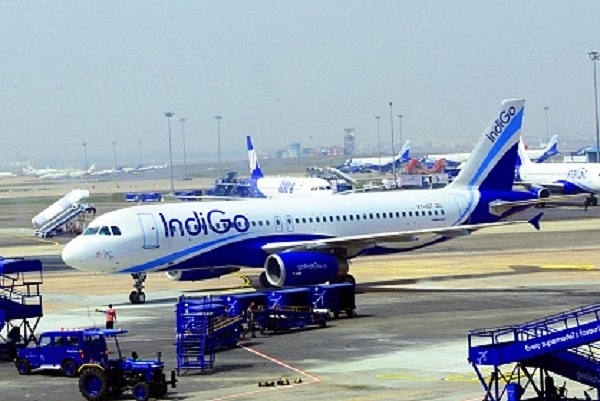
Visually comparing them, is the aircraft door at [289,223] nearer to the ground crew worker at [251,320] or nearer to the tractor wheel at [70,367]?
the ground crew worker at [251,320]

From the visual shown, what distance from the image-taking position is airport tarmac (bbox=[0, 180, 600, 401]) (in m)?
39.2

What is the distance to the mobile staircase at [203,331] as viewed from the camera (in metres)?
44.2

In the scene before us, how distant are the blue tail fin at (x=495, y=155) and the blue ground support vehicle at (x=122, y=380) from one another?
36.0 metres

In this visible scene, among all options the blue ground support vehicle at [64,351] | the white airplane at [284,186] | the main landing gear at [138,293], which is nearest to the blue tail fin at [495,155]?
the main landing gear at [138,293]

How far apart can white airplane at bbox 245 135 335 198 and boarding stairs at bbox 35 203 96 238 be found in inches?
872

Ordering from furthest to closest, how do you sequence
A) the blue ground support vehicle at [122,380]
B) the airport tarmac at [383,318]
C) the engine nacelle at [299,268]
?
the engine nacelle at [299,268] < the airport tarmac at [383,318] < the blue ground support vehicle at [122,380]

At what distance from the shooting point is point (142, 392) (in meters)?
37.8

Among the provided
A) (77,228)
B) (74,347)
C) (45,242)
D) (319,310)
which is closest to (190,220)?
(319,310)

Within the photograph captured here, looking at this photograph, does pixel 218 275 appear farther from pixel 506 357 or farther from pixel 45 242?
pixel 45 242

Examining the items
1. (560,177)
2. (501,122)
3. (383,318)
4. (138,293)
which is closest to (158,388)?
(383,318)

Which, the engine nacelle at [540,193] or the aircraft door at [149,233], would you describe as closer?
the aircraft door at [149,233]

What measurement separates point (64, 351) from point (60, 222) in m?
84.1

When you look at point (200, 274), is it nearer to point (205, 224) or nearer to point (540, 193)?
point (205, 224)

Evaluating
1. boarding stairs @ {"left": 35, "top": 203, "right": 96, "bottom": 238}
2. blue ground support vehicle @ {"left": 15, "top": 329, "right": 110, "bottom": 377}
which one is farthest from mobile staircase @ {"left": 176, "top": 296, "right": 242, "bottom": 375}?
boarding stairs @ {"left": 35, "top": 203, "right": 96, "bottom": 238}
